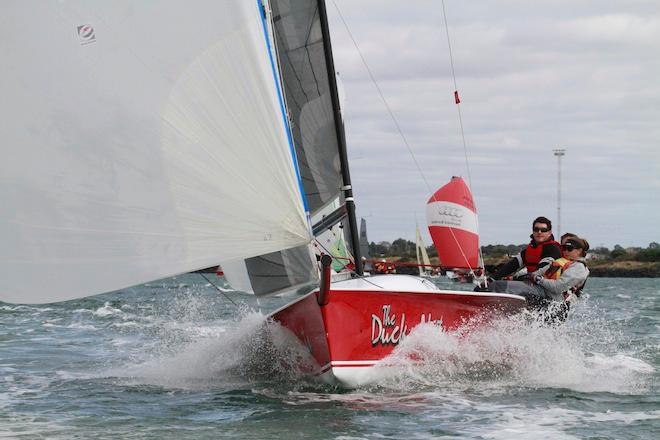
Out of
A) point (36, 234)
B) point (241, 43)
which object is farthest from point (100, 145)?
point (241, 43)

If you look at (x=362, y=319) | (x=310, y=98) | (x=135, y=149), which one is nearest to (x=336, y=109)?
(x=310, y=98)

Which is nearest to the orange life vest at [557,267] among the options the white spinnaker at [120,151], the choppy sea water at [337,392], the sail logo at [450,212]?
the choppy sea water at [337,392]

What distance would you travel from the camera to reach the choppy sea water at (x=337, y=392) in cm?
697

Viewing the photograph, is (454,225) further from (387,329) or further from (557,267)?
(387,329)

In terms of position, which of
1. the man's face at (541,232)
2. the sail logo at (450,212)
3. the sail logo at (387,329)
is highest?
the sail logo at (450,212)

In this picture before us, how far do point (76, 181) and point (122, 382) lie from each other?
109 inches

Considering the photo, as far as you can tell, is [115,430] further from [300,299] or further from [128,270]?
[300,299]

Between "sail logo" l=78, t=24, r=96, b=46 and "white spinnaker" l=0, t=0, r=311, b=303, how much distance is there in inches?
0.5

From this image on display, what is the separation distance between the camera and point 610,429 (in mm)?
7152

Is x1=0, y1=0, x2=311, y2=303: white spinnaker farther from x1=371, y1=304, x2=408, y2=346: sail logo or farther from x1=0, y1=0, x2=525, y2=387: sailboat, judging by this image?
x1=371, y1=304, x2=408, y2=346: sail logo

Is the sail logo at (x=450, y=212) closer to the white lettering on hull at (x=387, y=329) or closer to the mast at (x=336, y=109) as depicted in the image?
the mast at (x=336, y=109)

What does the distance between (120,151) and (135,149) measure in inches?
4.5

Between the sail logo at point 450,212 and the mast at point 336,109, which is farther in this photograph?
the sail logo at point 450,212

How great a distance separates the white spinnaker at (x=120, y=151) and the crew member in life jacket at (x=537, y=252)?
3699 millimetres
